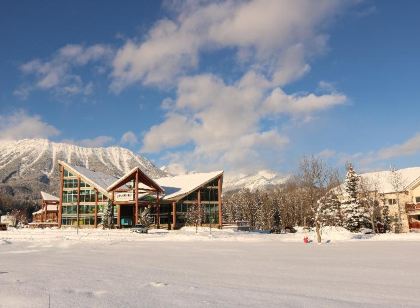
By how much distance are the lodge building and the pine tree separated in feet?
59.1

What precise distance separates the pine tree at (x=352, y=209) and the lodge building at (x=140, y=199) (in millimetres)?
18025

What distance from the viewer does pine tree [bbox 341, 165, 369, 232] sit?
51469 millimetres

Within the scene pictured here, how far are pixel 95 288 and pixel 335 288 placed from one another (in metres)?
5.17

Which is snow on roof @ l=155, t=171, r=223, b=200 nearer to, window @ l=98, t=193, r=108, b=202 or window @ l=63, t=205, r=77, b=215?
window @ l=98, t=193, r=108, b=202

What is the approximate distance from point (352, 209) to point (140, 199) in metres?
28.8

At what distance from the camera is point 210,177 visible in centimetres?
6172

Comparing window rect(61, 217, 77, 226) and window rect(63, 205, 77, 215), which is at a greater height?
window rect(63, 205, 77, 215)

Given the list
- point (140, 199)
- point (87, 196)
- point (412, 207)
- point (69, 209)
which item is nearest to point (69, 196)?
point (69, 209)

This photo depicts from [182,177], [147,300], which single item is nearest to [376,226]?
[182,177]

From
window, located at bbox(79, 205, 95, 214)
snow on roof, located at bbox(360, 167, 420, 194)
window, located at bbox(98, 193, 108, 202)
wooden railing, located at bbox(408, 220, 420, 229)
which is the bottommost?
wooden railing, located at bbox(408, 220, 420, 229)

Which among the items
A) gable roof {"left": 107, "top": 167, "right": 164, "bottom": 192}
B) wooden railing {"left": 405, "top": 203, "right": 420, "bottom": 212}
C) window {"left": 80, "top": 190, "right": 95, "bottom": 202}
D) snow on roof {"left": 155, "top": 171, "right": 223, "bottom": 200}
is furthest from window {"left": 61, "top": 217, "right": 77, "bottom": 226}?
wooden railing {"left": 405, "top": 203, "right": 420, "bottom": 212}

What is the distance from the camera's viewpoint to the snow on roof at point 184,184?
59.5m

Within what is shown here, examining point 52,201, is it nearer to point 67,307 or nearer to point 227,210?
point 227,210

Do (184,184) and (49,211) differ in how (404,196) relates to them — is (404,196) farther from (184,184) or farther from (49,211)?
(49,211)
